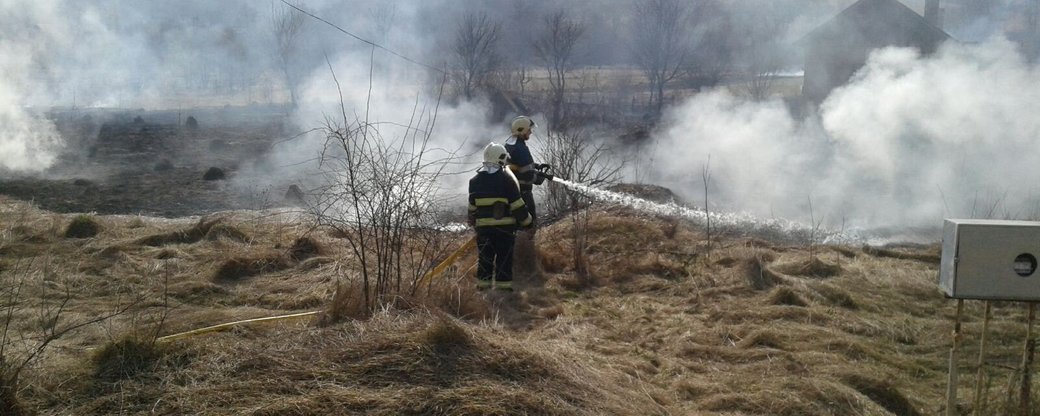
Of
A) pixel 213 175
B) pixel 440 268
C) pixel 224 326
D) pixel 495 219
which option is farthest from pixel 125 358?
pixel 213 175

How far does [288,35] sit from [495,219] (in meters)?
31.4

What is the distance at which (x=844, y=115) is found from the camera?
16203mm

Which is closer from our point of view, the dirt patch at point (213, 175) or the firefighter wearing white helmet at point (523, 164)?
the firefighter wearing white helmet at point (523, 164)

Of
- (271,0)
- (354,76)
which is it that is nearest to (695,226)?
(354,76)

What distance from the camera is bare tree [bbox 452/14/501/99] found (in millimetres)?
28484

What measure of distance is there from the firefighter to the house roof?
838 inches

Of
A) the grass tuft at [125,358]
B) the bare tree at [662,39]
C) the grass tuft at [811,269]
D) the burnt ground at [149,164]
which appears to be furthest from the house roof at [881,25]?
the grass tuft at [125,358]

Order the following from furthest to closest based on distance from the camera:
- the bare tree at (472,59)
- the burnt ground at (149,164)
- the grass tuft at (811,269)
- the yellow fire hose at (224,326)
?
the bare tree at (472,59)
the burnt ground at (149,164)
the grass tuft at (811,269)
the yellow fire hose at (224,326)

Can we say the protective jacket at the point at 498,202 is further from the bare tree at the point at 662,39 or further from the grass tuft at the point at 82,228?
the bare tree at the point at 662,39

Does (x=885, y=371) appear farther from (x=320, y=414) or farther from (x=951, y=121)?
(x=951, y=121)

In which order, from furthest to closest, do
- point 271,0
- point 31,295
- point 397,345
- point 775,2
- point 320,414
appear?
point 775,2 → point 271,0 → point 31,295 → point 397,345 → point 320,414

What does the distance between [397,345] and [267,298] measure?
3.06 metres

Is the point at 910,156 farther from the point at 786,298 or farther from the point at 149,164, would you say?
the point at 149,164

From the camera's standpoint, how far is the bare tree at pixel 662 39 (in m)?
34.9
